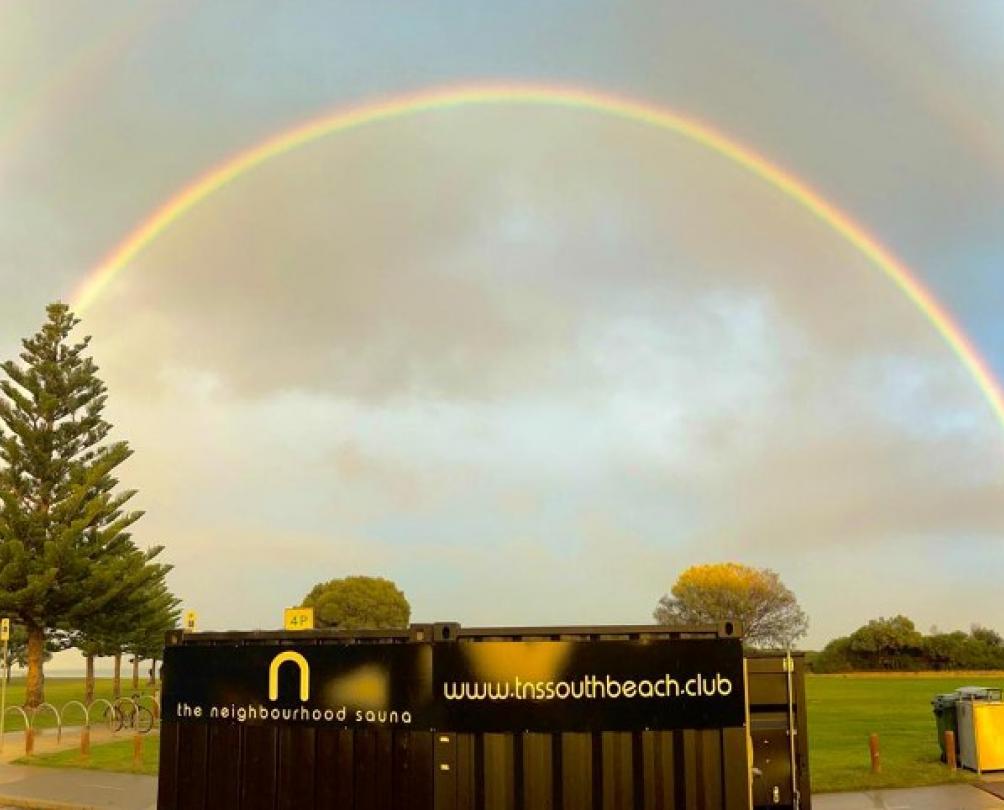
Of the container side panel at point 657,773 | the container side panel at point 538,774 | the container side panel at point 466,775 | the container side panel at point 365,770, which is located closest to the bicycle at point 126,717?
the container side panel at point 365,770

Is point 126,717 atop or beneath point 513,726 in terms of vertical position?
beneath

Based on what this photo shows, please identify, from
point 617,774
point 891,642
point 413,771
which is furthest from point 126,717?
point 891,642

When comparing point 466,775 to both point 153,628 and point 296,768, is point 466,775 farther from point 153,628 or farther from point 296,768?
point 153,628

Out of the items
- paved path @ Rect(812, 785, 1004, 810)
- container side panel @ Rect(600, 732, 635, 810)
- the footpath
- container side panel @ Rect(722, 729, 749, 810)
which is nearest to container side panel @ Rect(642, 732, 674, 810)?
container side panel @ Rect(600, 732, 635, 810)

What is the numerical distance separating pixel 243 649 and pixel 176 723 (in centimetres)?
106

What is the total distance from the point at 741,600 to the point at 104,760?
239ft

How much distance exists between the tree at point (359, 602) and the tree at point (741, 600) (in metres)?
24.0

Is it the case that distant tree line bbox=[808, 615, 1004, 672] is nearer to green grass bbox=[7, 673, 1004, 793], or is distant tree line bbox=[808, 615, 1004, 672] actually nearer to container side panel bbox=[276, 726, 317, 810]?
green grass bbox=[7, 673, 1004, 793]

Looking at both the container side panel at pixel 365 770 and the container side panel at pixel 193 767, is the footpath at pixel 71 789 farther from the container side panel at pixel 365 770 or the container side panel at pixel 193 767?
the container side panel at pixel 365 770

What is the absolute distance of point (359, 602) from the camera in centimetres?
7950

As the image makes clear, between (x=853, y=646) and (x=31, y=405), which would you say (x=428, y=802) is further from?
(x=853, y=646)

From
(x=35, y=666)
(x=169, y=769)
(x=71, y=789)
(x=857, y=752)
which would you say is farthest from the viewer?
(x=35, y=666)

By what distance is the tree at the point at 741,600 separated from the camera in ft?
278

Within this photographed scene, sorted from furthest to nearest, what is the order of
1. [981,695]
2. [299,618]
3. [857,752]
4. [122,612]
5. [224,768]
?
[122,612] < [857,752] < [981,695] < [299,618] < [224,768]
